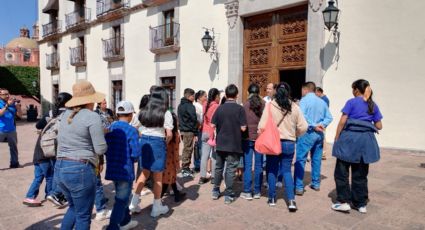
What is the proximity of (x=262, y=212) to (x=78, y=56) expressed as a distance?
703 inches

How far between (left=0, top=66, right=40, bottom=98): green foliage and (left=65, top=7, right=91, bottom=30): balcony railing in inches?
506

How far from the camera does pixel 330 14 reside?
7707mm

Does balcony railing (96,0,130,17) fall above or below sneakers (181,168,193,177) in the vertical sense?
above

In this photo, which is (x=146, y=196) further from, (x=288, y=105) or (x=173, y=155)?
(x=288, y=105)

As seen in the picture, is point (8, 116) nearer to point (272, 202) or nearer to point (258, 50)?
point (272, 202)

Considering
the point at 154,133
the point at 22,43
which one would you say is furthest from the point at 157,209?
the point at 22,43

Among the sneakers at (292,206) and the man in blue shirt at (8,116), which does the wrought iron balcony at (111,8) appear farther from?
the sneakers at (292,206)

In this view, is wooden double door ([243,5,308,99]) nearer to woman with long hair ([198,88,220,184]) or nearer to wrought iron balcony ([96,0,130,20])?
woman with long hair ([198,88,220,184])

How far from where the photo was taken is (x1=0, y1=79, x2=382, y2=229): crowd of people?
8.46 feet

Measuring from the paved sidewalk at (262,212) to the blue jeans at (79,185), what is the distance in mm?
1065

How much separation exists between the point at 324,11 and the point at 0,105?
7603 mm

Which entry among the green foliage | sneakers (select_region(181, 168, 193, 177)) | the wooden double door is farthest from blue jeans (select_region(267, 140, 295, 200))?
the green foliage

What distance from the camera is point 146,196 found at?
464cm

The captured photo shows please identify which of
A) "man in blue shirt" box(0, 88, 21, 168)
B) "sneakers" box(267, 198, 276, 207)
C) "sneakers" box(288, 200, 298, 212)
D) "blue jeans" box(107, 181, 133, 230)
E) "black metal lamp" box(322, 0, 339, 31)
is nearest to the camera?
"blue jeans" box(107, 181, 133, 230)
